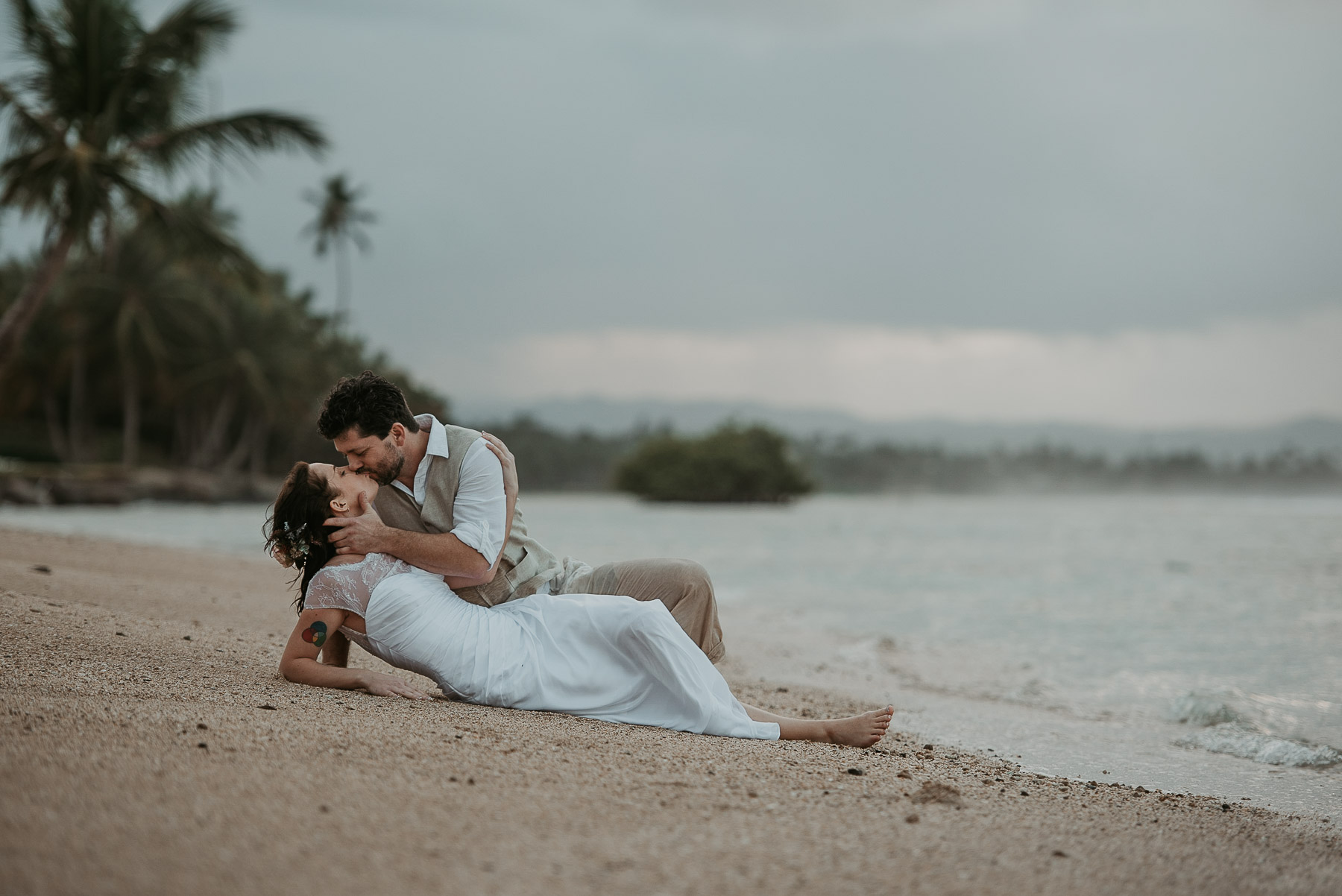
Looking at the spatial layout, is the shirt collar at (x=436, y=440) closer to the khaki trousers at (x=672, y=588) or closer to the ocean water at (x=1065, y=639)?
the khaki trousers at (x=672, y=588)

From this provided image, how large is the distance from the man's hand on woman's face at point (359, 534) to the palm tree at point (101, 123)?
12966 millimetres

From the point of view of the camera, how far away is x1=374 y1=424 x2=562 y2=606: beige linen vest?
388cm

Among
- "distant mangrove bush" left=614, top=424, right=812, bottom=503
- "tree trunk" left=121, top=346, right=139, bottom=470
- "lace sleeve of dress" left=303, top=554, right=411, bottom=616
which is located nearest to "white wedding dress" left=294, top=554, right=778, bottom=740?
"lace sleeve of dress" left=303, top=554, right=411, bottom=616

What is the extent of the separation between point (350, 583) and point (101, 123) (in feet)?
47.5

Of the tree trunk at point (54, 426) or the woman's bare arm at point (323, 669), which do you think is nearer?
the woman's bare arm at point (323, 669)

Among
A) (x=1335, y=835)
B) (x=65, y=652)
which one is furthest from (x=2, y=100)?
(x=1335, y=835)

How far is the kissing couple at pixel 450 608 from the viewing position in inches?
146

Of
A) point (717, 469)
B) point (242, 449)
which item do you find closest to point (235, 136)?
point (242, 449)

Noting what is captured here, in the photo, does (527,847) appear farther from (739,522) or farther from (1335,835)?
(739,522)

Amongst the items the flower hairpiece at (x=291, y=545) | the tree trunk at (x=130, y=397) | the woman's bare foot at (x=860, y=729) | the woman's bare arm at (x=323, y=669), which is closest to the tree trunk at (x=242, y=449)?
the tree trunk at (x=130, y=397)

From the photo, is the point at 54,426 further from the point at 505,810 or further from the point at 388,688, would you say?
the point at 505,810

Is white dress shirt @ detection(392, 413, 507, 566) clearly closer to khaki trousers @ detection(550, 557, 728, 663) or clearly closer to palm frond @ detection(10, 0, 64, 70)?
khaki trousers @ detection(550, 557, 728, 663)

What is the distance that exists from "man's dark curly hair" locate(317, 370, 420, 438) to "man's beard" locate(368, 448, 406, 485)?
116 mm

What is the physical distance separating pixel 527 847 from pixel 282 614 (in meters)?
5.12
